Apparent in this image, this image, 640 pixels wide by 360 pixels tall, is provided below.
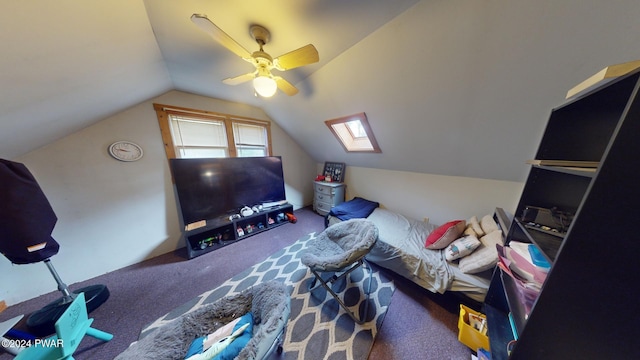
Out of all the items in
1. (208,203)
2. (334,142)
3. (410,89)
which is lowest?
(208,203)

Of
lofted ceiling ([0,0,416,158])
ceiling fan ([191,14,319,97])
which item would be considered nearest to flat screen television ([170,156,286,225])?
lofted ceiling ([0,0,416,158])

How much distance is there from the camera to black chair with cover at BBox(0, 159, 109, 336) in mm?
1072

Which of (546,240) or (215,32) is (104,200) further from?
(546,240)

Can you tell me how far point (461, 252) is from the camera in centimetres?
145

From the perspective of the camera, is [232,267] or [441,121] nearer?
[441,121]

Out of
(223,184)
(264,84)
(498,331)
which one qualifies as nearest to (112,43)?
(264,84)

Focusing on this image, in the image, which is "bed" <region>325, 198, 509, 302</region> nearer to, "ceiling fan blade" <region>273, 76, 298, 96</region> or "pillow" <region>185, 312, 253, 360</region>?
"pillow" <region>185, 312, 253, 360</region>

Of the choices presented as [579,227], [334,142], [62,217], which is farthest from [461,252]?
[62,217]

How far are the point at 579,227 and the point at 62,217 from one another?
3665 mm

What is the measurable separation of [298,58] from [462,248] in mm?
2084

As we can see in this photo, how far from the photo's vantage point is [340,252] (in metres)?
1.71

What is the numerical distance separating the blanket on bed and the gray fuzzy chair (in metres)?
0.57

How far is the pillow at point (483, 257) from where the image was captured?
1.25m

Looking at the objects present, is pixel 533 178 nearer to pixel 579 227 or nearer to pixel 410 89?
pixel 579 227
